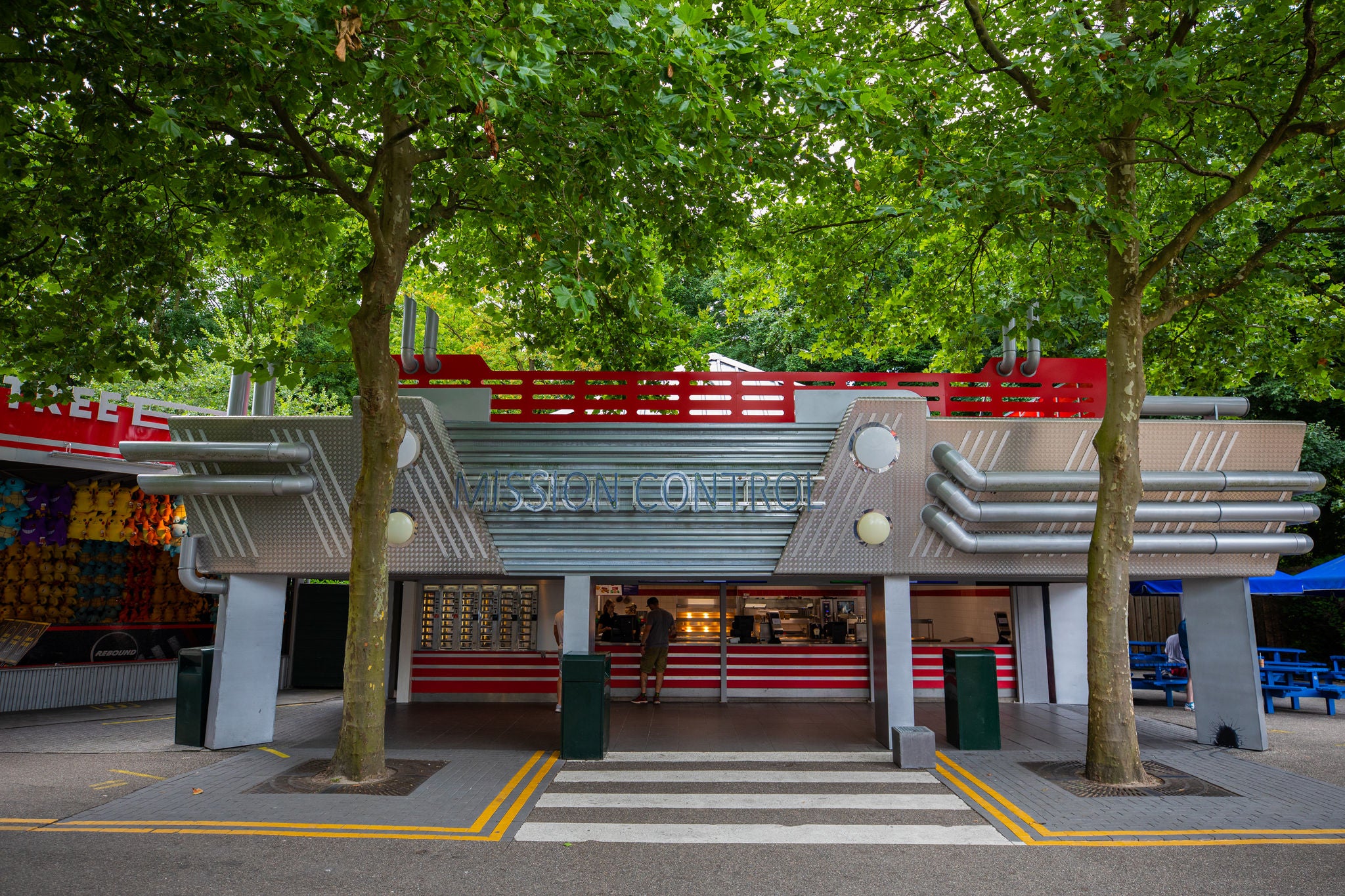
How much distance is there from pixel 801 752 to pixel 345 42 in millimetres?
9344

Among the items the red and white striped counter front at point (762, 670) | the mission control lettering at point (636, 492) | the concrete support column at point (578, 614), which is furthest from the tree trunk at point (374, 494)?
the red and white striped counter front at point (762, 670)

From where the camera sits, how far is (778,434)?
1113cm

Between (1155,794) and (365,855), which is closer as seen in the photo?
(365,855)

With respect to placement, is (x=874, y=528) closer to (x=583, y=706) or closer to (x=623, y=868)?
(x=583, y=706)

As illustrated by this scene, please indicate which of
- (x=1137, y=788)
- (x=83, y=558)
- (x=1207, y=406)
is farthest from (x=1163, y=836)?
(x=83, y=558)

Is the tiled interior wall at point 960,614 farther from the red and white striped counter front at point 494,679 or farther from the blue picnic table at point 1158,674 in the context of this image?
the red and white striped counter front at point 494,679

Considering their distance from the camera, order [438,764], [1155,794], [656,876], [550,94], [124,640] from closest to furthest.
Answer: [656,876] < [550,94] < [1155,794] < [438,764] < [124,640]

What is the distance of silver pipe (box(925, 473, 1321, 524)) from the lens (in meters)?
10.6

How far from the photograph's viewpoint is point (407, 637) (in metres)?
15.4

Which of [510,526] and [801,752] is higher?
[510,526]

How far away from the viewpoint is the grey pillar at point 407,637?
50.2 ft

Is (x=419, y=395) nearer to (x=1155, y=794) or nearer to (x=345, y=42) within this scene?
(x=345, y=42)

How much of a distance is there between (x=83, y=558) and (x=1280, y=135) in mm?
18951

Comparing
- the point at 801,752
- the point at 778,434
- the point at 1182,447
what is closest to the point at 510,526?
the point at 778,434
